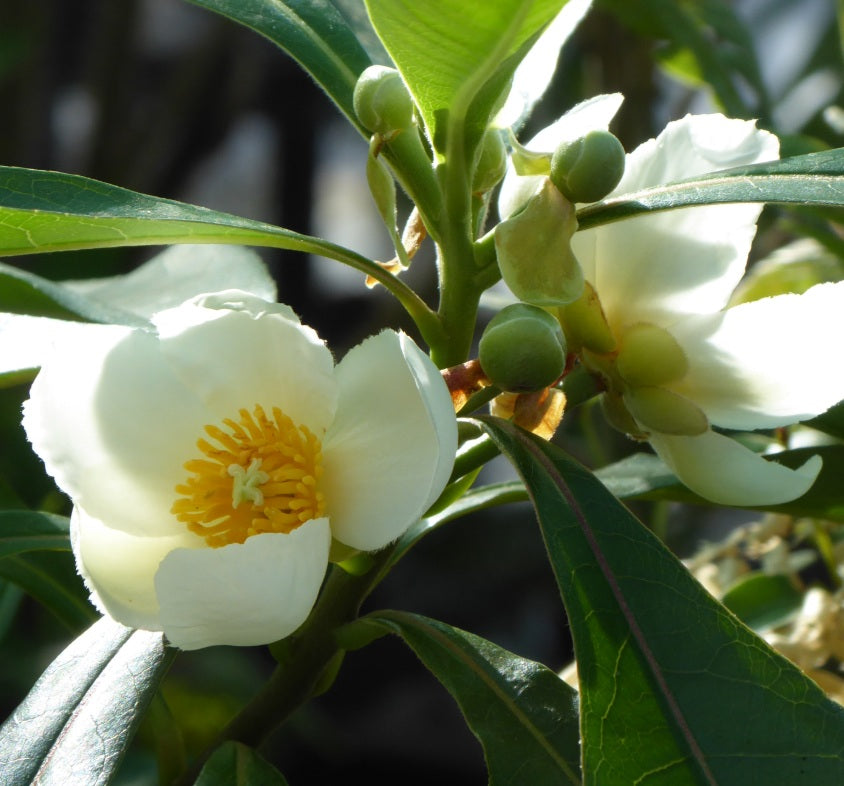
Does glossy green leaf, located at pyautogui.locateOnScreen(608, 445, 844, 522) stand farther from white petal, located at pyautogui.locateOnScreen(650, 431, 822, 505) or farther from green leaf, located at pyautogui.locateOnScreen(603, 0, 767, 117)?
green leaf, located at pyautogui.locateOnScreen(603, 0, 767, 117)

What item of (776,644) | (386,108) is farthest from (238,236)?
(776,644)

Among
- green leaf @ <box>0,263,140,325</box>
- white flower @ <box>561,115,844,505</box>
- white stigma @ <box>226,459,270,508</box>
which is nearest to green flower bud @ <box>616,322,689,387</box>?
white flower @ <box>561,115,844,505</box>

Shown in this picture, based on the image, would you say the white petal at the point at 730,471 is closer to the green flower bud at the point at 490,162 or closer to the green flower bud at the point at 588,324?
the green flower bud at the point at 588,324

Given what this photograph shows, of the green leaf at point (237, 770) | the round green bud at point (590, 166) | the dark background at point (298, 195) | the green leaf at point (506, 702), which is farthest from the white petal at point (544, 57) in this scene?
the dark background at point (298, 195)

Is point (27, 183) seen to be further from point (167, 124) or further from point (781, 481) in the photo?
point (167, 124)

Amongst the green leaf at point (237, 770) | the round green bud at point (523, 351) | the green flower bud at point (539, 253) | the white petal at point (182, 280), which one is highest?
the green flower bud at point (539, 253)
